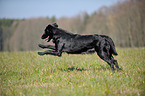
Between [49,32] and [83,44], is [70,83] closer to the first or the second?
[83,44]

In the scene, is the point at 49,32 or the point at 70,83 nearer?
the point at 70,83

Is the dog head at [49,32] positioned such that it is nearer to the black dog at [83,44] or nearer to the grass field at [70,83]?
the black dog at [83,44]

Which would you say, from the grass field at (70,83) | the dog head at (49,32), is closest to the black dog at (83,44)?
the dog head at (49,32)

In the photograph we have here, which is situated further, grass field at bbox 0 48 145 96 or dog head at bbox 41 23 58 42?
dog head at bbox 41 23 58 42

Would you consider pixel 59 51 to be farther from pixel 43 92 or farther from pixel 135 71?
pixel 135 71

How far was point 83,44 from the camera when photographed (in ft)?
17.5

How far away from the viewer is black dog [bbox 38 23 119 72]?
17.3 ft

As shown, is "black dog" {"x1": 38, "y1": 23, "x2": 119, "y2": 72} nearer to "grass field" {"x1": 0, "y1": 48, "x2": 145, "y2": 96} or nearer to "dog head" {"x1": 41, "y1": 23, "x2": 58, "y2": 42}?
"dog head" {"x1": 41, "y1": 23, "x2": 58, "y2": 42}

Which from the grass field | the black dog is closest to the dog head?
the black dog

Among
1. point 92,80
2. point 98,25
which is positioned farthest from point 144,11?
point 92,80

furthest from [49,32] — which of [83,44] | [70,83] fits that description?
[70,83]

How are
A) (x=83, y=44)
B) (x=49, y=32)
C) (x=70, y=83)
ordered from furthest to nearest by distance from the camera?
1. (x=49, y=32)
2. (x=83, y=44)
3. (x=70, y=83)

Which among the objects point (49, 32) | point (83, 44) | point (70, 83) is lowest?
point (70, 83)

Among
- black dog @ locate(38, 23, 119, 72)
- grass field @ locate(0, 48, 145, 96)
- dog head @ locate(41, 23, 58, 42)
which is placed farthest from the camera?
dog head @ locate(41, 23, 58, 42)
